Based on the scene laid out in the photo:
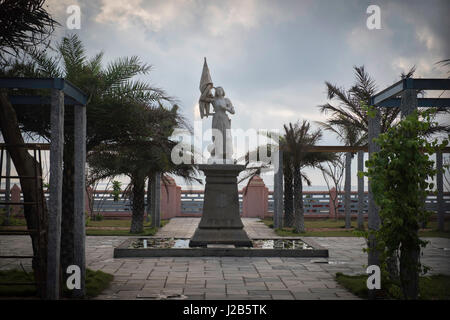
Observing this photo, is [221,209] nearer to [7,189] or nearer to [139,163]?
[139,163]

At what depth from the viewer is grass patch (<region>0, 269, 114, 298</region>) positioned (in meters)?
5.78

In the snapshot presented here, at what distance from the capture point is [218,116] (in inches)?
440

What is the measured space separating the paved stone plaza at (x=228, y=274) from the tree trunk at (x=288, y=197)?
6139mm

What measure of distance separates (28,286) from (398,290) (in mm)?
4864

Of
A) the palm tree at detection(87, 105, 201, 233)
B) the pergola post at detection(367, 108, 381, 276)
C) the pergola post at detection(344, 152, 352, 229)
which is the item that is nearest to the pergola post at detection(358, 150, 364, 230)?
the pergola post at detection(344, 152, 352, 229)

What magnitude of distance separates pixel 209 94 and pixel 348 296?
6.64m

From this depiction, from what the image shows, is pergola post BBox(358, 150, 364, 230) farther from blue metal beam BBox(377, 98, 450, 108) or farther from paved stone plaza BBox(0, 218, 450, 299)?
blue metal beam BBox(377, 98, 450, 108)

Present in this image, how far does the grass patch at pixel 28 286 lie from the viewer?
5.78m

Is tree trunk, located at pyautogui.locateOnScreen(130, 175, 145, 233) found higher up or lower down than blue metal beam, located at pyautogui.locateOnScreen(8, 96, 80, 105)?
lower down

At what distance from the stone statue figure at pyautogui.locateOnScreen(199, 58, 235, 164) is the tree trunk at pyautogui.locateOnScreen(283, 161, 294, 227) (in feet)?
21.6

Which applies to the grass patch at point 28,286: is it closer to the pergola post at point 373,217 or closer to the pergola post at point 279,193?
the pergola post at point 373,217

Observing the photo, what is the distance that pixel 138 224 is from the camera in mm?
14539

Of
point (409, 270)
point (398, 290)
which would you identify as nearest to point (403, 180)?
point (409, 270)
